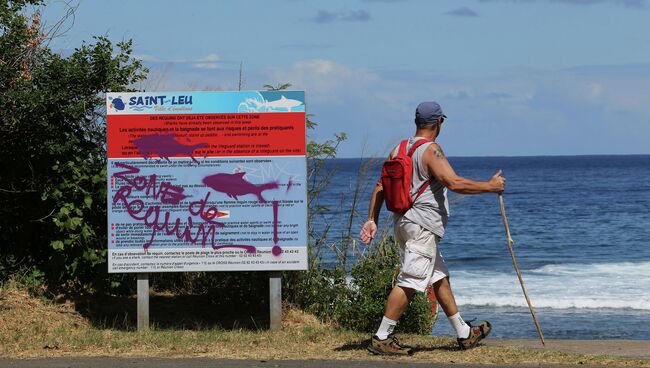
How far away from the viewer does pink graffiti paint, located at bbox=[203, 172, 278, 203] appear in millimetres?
10031

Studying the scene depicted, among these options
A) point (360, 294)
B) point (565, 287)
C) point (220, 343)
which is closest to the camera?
point (220, 343)

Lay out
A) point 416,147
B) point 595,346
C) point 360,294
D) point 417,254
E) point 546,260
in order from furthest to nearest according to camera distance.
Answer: point 546,260 < point 360,294 < point 595,346 < point 416,147 < point 417,254

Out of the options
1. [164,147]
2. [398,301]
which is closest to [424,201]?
[398,301]

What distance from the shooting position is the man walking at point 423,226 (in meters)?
8.27

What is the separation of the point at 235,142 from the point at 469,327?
2847mm

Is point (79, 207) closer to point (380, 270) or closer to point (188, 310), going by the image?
point (188, 310)

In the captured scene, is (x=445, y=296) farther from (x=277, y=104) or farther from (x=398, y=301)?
(x=277, y=104)

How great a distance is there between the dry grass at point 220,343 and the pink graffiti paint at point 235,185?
1.31m

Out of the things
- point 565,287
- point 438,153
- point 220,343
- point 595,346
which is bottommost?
point 565,287

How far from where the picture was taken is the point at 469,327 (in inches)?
347

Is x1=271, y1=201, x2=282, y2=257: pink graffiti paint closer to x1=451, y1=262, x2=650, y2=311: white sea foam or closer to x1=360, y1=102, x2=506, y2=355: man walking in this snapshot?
x1=360, y1=102, x2=506, y2=355: man walking

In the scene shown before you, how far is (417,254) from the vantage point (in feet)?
27.2

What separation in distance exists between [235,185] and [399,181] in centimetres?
223

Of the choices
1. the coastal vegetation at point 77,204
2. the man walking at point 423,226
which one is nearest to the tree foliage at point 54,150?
the coastal vegetation at point 77,204
